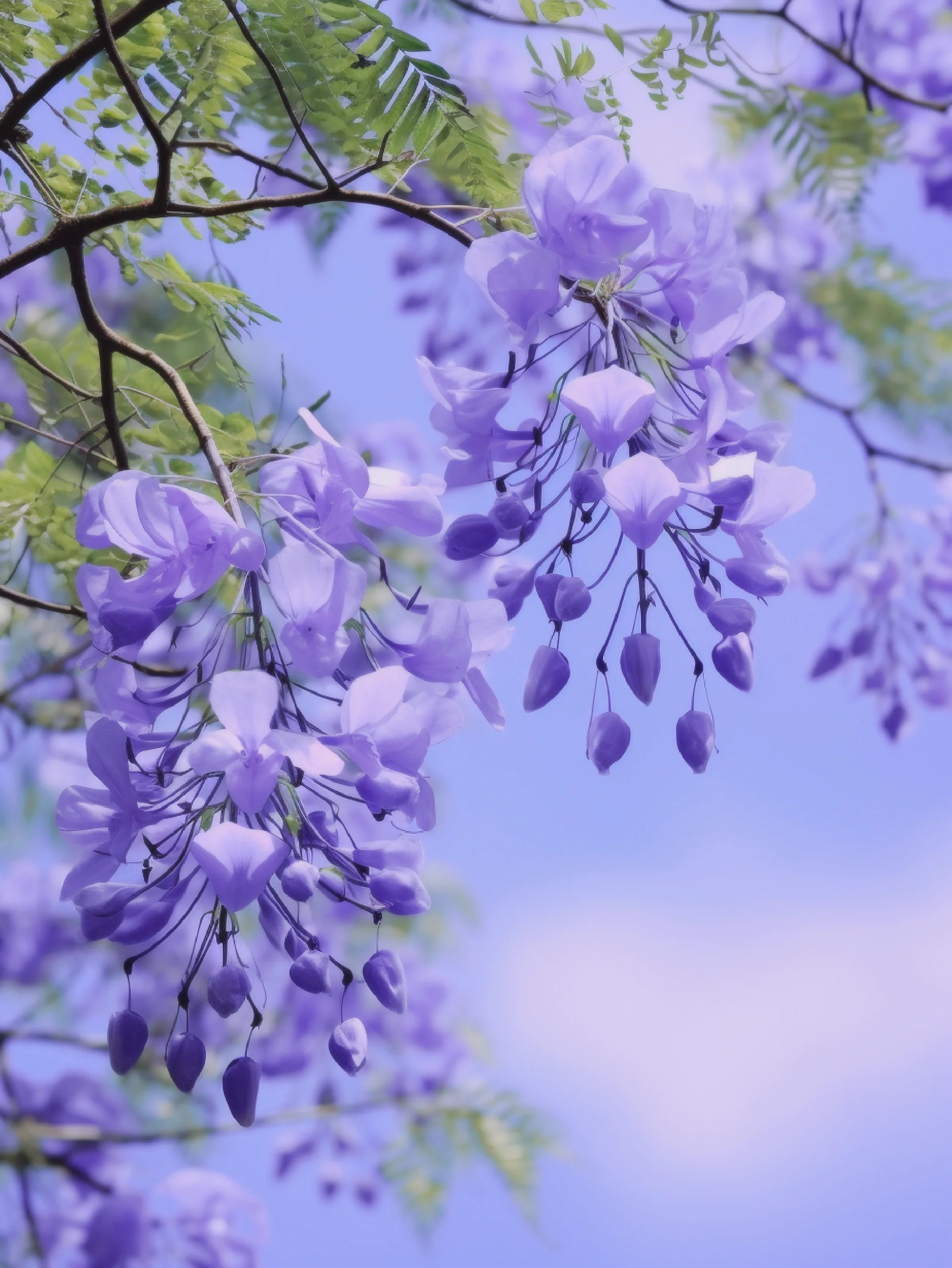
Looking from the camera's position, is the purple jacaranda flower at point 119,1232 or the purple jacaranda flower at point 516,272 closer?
the purple jacaranda flower at point 516,272

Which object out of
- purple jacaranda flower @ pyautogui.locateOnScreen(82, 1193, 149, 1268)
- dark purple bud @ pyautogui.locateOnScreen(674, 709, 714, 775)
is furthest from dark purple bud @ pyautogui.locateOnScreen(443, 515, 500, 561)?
purple jacaranda flower @ pyautogui.locateOnScreen(82, 1193, 149, 1268)

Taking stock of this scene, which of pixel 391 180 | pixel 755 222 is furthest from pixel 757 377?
pixel 391 180

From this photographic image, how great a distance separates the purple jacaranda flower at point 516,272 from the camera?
0.46 meters

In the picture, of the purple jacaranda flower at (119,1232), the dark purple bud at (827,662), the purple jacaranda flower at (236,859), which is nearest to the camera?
the purple jacaranda flower at (236,859)

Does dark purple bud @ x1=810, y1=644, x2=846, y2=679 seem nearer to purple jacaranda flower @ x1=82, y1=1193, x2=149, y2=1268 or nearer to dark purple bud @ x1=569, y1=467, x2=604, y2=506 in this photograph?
purple jacaranda flower @ x1=82, y1=1193, x2=149, y2=1268

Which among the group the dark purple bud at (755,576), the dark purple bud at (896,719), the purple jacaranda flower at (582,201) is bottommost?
the dark purple bud at (755,576)

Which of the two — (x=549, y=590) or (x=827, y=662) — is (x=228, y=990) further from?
(x=827, y=662)

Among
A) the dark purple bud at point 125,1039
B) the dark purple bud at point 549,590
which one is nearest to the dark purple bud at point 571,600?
the dark purple bud at point 549,590

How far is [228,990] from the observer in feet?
1.43

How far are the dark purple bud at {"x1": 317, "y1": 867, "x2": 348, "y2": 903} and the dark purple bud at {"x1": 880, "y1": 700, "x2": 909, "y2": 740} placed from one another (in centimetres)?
126

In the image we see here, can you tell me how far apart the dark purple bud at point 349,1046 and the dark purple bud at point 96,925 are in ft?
0.29

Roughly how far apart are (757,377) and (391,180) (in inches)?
45.1

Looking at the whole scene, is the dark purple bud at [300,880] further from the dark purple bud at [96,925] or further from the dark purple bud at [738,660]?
the dark purple bud at [738,660]

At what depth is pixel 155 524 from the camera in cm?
43
